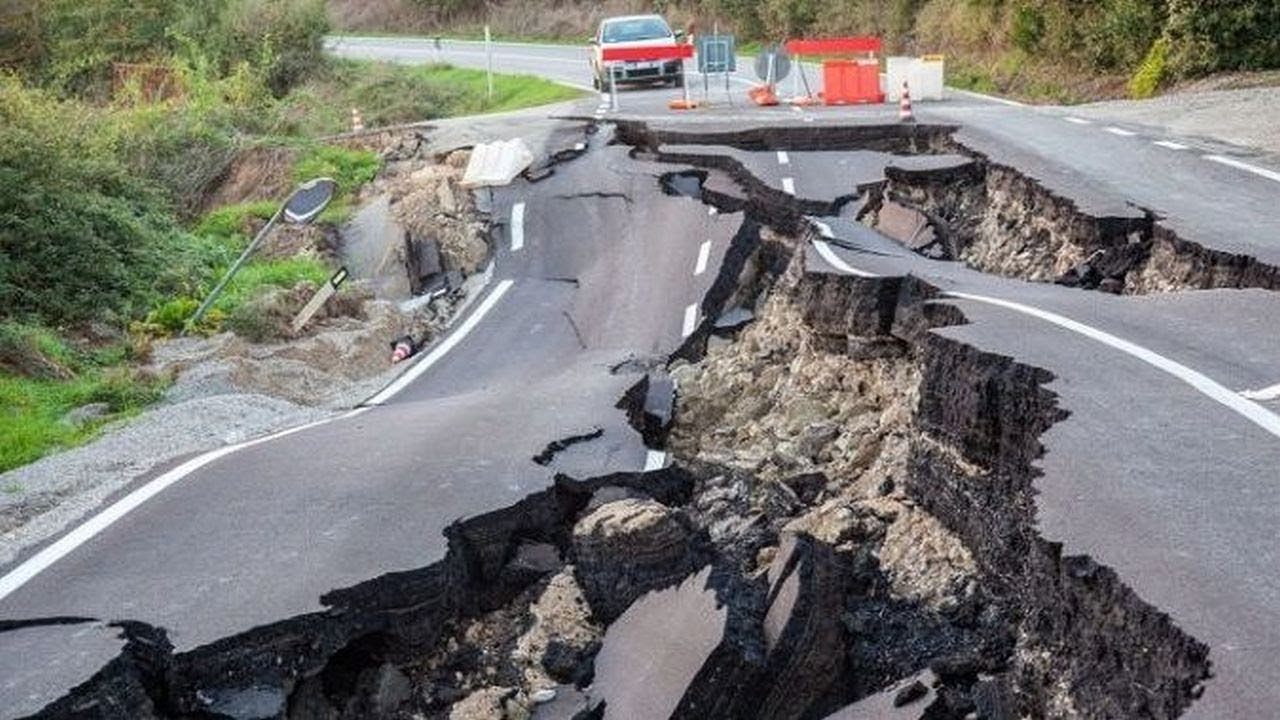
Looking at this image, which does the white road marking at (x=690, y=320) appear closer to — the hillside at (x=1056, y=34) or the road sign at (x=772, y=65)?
the road sign at (x=772, y=65)

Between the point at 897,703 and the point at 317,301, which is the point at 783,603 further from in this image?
the point at 317,301

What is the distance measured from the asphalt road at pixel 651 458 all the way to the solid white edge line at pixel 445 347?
0.06 m

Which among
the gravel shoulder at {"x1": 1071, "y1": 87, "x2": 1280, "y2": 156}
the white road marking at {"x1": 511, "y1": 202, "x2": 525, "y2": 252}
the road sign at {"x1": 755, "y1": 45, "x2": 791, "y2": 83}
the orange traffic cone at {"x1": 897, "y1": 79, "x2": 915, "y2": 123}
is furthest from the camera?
the road sign at {"x1": 755, "y1": 45, "x2": 791, "y2": 83}

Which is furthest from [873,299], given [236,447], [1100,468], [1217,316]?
[236,447]

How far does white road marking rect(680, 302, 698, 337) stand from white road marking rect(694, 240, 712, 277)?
2.27ft

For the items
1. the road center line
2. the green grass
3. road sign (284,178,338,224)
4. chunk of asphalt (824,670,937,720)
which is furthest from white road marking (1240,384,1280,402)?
the green grass

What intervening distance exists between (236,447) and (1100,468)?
6580 millimetres

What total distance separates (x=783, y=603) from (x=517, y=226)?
12.8m

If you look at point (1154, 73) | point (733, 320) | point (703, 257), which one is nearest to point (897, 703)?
point (733, 320)

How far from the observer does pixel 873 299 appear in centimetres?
1030

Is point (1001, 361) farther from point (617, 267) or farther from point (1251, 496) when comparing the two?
point (617, 267)

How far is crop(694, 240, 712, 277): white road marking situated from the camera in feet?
48.6

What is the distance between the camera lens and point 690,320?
45.6ft

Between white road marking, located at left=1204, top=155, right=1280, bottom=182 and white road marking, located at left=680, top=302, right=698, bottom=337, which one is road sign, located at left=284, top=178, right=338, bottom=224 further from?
white road marking, located at left=1204, top=155, right=1280, bottom=182
